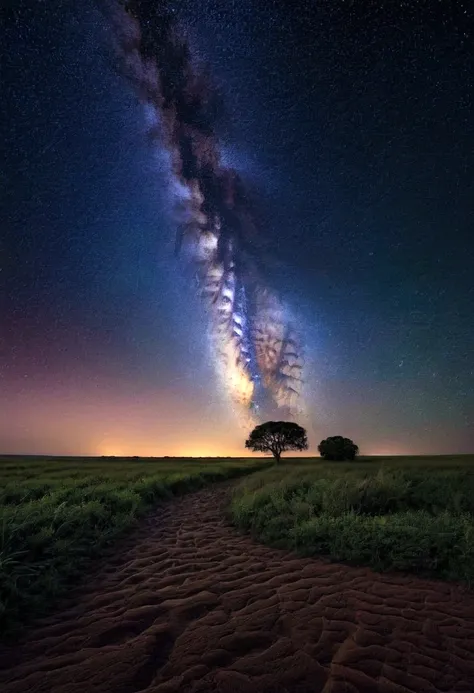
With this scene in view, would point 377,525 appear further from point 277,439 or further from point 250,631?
point 277,439

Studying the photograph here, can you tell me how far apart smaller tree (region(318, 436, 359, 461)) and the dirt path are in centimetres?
4330

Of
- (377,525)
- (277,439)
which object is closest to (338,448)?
(277,439)

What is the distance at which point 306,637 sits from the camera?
3.80 metres

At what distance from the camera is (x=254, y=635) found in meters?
3.86

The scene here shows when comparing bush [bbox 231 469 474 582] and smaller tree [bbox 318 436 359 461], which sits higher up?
smaller tree [bbox 318 436 359 461]

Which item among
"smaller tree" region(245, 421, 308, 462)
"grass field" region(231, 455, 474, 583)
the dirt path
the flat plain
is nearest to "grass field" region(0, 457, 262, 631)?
the flat plain

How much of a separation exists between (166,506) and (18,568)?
331 inches

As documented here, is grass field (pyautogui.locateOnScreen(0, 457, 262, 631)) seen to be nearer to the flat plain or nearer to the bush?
the flat plain

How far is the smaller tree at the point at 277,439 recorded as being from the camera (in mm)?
49562

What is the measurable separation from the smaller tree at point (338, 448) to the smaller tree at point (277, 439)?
10.2ft

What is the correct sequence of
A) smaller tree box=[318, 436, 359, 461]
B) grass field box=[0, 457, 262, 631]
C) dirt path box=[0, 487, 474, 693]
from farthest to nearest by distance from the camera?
1. smaller tree box=[318, 436, 359, 461]
2. grass field box=[0, 457, 262, 631]
3. dirt path box=[0, 487, 474, 693]

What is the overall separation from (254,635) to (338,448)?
46017 mm

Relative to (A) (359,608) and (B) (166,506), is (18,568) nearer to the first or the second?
(A) (359,608)

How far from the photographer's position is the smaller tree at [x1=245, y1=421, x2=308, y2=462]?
49.6 m
